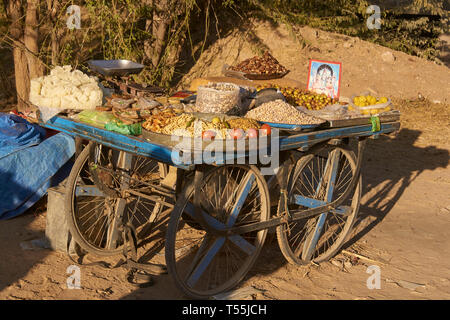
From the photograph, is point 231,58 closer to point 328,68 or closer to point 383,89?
point 383,89

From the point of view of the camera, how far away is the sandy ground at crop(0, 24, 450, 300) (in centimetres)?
388

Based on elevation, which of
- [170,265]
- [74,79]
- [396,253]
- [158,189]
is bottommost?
[396,253]

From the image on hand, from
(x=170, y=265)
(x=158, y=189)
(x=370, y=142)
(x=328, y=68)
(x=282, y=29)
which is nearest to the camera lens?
(x=170, y=265)

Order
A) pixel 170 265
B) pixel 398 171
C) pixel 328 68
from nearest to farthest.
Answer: pixel 170 265 < pixel 328 68 < pixel 398 171

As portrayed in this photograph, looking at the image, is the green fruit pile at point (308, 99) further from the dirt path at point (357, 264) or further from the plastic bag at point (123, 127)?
the plastic bag at point (123, 127)

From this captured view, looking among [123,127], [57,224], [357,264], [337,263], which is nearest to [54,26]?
[57,224]

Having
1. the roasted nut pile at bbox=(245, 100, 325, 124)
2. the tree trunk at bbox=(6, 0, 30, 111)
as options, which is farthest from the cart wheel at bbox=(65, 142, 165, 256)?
the tree trunk at bbox=(6, 0, 30, 111)

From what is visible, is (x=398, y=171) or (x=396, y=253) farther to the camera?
(x=398, y=171)

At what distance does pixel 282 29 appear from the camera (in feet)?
36.6

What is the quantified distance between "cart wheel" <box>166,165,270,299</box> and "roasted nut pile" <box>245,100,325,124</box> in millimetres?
401

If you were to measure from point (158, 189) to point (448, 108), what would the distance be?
26.9ft

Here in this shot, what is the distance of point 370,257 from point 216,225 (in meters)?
1.79

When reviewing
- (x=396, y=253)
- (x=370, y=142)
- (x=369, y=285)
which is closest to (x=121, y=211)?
(x=369, y=285)

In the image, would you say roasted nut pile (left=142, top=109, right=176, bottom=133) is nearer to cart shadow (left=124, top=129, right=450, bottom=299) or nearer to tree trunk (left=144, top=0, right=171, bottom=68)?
cart shadow (left=124, top=129, right=450, bottom=299)
